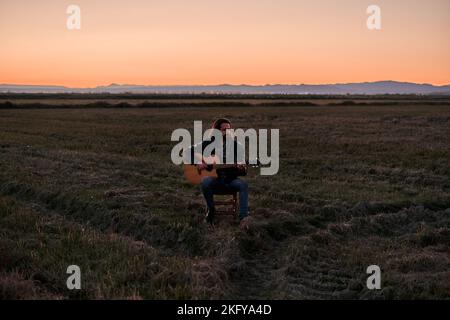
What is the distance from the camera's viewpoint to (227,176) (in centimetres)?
955

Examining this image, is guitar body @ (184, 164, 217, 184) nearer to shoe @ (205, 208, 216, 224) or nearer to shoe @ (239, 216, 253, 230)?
shoe @ (205, 208, 216, 224)

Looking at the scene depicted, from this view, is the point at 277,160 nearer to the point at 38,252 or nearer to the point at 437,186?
the point at 437,186

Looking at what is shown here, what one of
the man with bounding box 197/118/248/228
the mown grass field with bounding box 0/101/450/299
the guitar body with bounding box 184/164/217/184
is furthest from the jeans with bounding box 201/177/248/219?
the mown grass field with bounding box 0/101/450/299

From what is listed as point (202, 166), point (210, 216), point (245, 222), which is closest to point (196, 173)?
point (202, 166)

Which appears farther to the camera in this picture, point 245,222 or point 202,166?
point 202,166

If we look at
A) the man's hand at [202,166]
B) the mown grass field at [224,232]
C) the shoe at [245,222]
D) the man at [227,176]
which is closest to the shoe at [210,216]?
the man at [227,176]

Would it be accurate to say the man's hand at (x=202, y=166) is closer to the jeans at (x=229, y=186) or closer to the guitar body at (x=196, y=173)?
the guitar body at (x=196, y=173)

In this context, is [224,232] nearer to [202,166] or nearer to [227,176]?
[227,176]

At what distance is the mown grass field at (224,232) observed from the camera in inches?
263

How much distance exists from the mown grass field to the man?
393 mm

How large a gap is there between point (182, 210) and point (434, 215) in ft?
18.5

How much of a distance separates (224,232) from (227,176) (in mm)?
1186

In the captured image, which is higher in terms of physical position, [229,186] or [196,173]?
[196,173]

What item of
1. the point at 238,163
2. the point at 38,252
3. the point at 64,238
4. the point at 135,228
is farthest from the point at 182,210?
the point at 38,252
